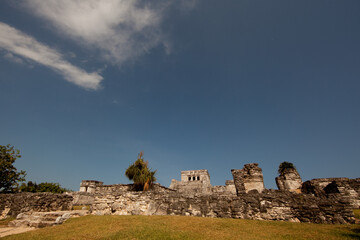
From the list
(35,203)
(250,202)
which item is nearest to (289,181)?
(250,202)

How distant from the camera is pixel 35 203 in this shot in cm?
1068

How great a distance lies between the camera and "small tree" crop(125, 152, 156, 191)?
16188 millimetres

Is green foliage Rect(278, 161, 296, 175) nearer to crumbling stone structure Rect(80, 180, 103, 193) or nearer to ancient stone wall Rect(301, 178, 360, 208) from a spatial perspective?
ancient stone wall Rect(301, 178, 360, 208)

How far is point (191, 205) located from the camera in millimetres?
8352

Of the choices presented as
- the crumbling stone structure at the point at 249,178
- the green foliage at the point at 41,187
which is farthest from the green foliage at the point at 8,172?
the crumbling stone structure at the point at 249,178

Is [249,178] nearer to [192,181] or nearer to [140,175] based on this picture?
[140,175]

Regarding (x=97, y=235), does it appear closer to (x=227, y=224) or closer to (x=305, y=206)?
(x=227, y=224)

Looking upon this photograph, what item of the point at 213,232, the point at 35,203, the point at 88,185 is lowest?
the point at 213,232

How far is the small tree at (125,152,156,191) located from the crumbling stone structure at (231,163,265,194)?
8.96m

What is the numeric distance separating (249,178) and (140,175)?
10.6m

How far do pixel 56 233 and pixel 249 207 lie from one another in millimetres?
8268

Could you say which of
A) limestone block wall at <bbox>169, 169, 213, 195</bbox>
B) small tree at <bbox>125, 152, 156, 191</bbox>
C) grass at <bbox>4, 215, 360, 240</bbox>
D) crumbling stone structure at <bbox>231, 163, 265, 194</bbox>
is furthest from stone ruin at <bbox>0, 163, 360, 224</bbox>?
limestone block wall at <bbox>169, 169, 213, 195</bbox>

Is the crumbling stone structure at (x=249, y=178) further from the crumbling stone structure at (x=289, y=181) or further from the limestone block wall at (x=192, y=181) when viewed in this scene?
the limestone block wall at (x=192, y=181)

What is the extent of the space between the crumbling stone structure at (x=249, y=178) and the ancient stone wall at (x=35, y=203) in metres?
12.8
